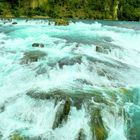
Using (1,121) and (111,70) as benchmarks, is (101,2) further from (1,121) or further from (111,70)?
(1,121)

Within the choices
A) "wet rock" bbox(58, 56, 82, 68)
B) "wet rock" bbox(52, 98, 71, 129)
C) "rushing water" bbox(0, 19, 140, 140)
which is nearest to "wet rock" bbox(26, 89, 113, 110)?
"rushing water" bbox(0, 19, 140, 140)

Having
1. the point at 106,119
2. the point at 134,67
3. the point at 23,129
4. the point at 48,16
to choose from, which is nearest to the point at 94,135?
the point at 106,119

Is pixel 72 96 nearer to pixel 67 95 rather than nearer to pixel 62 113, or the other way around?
pixel 67 95

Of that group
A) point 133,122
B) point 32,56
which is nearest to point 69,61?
point 32,56

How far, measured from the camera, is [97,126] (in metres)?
10.7

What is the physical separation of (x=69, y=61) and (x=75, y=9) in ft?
163

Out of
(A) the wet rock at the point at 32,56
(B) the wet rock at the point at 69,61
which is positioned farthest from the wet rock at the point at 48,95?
(A) the wet rock at the point at 32,56

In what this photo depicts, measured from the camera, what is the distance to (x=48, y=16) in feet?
203

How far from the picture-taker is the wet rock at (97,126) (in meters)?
10.5

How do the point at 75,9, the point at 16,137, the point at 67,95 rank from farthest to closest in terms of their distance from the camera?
the point at 75,9 → the point at 67,95 → the point at 16,137

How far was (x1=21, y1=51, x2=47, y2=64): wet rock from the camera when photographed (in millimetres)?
16062

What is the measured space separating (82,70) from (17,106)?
167 inches

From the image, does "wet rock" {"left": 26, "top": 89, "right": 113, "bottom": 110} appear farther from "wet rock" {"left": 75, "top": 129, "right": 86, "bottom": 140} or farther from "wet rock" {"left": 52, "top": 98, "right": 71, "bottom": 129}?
"wet rock" {"left": 75, "top": 129, "right": 86, "bottom": 140}

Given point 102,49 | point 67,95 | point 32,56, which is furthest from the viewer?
point 102,49
